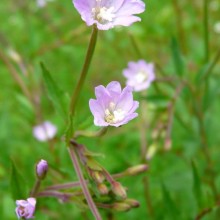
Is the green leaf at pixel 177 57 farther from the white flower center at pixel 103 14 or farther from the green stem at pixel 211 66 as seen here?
→ the white flower center at pixel 103 14

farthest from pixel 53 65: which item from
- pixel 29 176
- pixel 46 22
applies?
pixel 29 176

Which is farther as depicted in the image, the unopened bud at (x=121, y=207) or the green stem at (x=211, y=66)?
the green stem at (x=211, y=66)

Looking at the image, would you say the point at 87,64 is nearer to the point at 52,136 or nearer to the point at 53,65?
the point at 52,136

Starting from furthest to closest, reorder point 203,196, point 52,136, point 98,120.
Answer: point 52,136
point 203,196
point 98,120

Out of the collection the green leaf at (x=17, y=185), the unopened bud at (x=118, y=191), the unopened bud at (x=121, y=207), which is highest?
the green leaf at (x=17, y=185)

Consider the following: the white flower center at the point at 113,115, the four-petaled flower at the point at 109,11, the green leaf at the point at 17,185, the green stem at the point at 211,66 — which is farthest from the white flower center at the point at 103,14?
the green stem at the point at 211,66

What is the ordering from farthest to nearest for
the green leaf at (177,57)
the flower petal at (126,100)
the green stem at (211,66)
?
the green leaf at (177,57) → the green stem at (211,66) → the flower petal at (126,100)

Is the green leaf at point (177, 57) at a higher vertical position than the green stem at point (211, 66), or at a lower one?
higher
